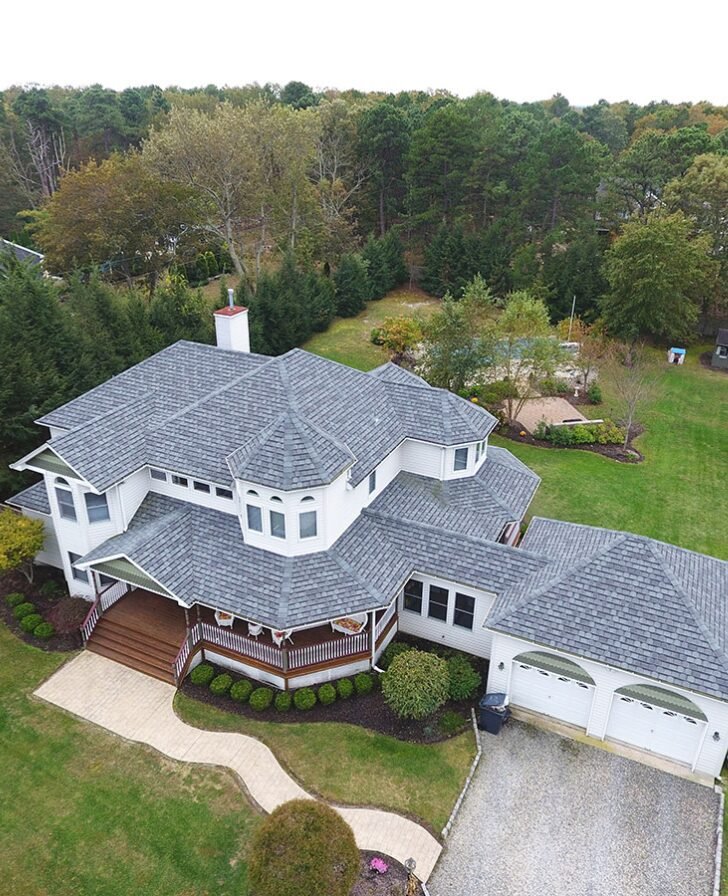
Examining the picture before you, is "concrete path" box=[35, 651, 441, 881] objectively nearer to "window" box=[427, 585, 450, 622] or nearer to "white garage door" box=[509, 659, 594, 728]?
"white garage door" box=[509, 659, 594, 728]

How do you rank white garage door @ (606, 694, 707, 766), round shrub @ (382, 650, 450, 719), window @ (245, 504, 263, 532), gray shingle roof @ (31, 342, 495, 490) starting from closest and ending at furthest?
white garage door @ (606, 694, 707, 766) → round shrub @ (382, 650, 450, 719) → window @ (245, 504, 263, 532) → gray shingle roof @ (31, 342, 495, 490)

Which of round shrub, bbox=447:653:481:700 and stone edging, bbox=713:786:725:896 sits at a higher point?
round shrub, bbox=447:653:481:700

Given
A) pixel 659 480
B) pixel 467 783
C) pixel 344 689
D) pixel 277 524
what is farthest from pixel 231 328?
pixel 659 480

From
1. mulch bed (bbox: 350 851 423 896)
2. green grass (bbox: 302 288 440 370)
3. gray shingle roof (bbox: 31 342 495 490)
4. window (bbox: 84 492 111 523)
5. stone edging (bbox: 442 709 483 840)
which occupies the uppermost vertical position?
gray shingle roof (bbox: 31 342 495 490)

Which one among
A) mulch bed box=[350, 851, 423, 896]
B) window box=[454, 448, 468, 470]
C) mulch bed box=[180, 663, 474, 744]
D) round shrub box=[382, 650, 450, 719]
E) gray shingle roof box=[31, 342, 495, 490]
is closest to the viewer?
mulch bed box=[350, 851, 423, 896]

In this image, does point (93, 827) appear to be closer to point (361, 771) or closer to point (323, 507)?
point (361, 771)

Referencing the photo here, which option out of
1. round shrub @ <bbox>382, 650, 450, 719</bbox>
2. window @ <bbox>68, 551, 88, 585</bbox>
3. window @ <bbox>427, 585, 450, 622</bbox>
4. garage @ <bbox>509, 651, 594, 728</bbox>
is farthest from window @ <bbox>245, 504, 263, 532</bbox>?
garage @ <bbox>509, 651, 594, 728</bbox>

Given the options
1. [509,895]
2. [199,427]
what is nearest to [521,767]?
[509,895]
